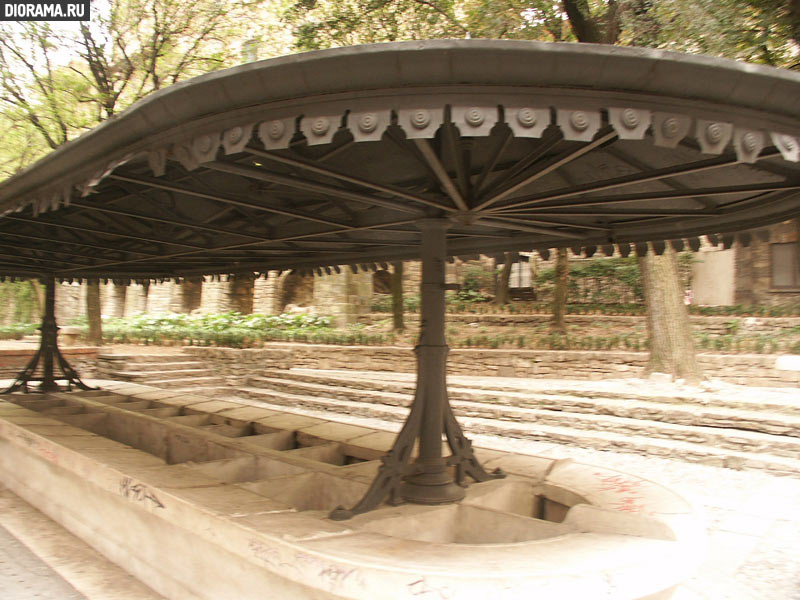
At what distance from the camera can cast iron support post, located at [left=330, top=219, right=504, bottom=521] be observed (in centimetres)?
391

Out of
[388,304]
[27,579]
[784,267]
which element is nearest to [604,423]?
[27,579]

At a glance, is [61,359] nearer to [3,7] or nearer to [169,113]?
[3,7]

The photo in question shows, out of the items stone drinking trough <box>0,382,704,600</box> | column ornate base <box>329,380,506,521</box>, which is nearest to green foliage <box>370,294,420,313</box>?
stone drinking trough <box>0,382,704,600</box>

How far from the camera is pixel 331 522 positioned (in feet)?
11.4

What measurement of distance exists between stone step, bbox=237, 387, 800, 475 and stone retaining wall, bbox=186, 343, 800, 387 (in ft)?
11.0

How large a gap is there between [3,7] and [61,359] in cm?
623

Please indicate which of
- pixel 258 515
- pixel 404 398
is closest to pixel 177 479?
pixel 258 515

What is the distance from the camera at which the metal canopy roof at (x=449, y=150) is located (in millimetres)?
Result: 2486

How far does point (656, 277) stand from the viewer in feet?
38.7

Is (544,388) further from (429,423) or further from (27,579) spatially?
(27,579)

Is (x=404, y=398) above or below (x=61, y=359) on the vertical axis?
below

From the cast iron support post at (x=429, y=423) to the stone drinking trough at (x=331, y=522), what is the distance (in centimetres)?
14

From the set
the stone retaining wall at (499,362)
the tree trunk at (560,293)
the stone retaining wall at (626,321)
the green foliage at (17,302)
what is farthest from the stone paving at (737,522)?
the green foliage at (17,302)

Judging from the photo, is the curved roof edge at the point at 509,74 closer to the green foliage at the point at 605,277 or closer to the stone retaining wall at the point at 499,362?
the stone retaining wall at the point at 499,362
